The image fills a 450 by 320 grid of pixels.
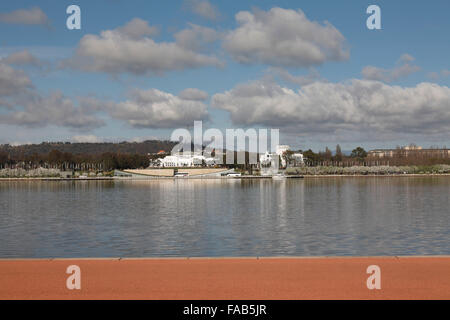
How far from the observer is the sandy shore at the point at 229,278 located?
32.5 ft

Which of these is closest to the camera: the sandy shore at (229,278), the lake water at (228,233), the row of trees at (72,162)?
the sandy shore at (229,278)

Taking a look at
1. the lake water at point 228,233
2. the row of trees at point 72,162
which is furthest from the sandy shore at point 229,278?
the row of trees at point 72,162

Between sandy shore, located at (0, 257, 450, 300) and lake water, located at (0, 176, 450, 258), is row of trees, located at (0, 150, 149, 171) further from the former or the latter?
sandy shore, located at (0, 257, 450, 300)

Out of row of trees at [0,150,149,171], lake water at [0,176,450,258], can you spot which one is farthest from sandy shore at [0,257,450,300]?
row of trees at [0,150,149,171]

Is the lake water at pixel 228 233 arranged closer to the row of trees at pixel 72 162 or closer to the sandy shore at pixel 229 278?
the sandy shore at pixel 229 278

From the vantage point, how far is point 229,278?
11070mm

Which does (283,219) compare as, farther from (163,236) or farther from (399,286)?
(399,286)

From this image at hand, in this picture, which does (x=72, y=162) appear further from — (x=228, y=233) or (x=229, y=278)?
(x=229, y=278)

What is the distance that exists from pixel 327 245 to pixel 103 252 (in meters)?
8.84

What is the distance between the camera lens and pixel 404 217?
33.4 metres

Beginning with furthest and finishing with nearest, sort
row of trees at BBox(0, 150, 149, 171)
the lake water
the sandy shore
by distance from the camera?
row of trees at BBox(0, 150, 149, 171), the lake water, the sandy shore

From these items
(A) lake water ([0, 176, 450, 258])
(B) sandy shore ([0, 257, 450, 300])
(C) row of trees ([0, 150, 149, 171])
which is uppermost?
(C) row of trees ([0, 150, 149, 171])

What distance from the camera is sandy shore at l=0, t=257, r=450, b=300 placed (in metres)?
9.90

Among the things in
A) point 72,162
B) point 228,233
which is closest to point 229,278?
point 228,233
